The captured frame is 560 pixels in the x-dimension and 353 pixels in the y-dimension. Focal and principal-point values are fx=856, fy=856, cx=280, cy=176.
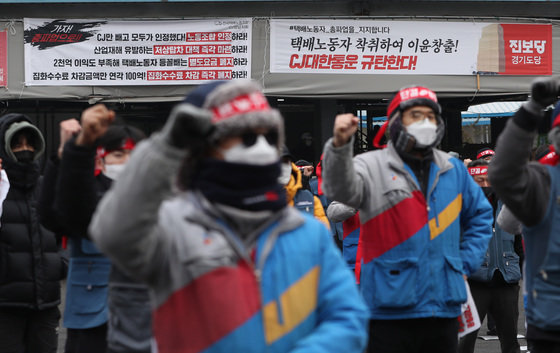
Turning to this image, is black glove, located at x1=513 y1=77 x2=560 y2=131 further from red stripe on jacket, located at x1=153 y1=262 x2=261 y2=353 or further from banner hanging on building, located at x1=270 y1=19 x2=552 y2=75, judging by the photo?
banner hanging on building, located at x1=270 y1=19 x2=552 y2=75

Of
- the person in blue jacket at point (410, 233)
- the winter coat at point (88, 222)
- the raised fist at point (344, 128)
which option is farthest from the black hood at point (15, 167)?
the raised fist at point (344, 128)

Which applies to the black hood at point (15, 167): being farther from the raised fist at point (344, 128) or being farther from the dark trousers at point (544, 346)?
the dark trousers at point (544, 346)

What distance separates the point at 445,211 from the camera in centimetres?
468

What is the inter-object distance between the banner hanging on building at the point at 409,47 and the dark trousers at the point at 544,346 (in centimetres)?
949

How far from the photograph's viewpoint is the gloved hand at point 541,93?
345 centimetres

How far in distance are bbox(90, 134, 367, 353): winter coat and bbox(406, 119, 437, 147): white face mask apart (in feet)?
7.63

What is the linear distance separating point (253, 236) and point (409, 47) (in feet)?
36.8

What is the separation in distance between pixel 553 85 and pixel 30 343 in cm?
363

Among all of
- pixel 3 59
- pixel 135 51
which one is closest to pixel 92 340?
pixel 135 51

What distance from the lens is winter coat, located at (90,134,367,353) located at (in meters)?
2.29

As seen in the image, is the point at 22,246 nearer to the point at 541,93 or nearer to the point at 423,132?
the point at 423,132

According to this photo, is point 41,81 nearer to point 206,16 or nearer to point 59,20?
point 59,20

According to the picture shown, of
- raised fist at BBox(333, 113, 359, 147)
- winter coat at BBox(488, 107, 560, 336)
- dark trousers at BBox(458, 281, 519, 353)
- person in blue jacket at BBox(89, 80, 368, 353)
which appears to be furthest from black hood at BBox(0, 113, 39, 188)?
dark trousers at BBox(458, 281, 519, 353)

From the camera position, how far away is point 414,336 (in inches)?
181
